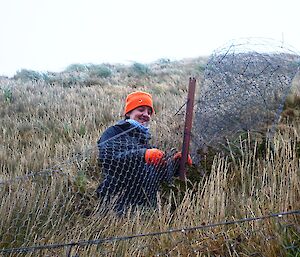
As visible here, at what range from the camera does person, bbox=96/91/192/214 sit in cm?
393

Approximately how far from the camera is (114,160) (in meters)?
4.05

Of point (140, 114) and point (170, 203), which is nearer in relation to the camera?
A: point (170, 203)

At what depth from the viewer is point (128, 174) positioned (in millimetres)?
4113

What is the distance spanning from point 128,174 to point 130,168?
78mm

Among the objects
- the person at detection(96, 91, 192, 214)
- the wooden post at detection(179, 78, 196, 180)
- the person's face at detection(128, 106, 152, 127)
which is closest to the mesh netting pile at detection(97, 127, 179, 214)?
the person at detection(96, 91, 192, 214)

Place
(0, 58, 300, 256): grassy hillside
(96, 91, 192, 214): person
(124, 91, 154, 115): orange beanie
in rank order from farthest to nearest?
(124, 91, 154, 115): orange beanie, (96, 91, 192, 214): person, (0, 58, 300, 256): grassy hillside

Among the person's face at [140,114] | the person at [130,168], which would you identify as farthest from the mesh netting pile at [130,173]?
the person's face at [140,114]

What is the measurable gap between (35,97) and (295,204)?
776cm

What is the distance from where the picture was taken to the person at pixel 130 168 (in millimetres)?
3934

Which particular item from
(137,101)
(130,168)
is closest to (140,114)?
(137,101)

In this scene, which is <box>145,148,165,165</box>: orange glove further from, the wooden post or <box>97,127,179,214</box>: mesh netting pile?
the wooden post

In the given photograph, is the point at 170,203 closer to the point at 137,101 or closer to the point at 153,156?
the point at 153,156

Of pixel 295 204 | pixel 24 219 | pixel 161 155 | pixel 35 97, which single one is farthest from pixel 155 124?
pixel 35 97

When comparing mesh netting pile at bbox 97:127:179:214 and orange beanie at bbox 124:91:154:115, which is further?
orange beanie at bbox 124:91:154:115
